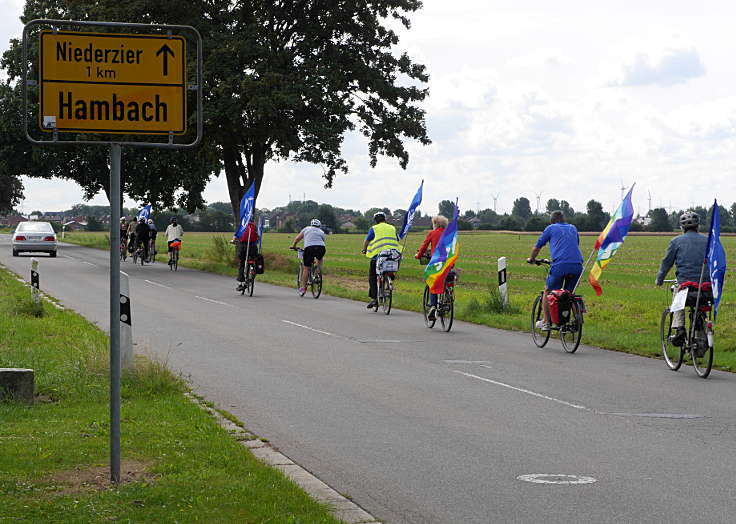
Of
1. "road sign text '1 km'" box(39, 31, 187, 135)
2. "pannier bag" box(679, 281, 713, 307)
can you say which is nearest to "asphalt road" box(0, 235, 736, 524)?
"pannier bag" box(679, 281, 713, 307)

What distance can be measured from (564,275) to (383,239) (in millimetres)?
6170

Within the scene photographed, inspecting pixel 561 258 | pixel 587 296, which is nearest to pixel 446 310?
pixel 561 258

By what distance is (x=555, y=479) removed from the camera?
7.24m

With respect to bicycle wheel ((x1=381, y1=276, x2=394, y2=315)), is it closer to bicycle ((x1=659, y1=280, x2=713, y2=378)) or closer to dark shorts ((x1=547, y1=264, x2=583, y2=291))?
dark shorts ((x1=547, y1=264, x2=583, y2=291))

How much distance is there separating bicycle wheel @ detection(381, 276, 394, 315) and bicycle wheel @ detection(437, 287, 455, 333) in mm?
3054

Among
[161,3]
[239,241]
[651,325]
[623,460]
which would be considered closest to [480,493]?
[623,460]

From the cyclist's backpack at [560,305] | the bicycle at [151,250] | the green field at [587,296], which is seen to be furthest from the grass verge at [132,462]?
the bicycle at [151,250]

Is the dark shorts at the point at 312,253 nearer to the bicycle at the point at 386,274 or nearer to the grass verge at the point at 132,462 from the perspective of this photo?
the bicycle at the point at 386,274

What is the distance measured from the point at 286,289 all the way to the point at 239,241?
2.51 m

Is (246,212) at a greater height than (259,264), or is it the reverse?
(246,212)

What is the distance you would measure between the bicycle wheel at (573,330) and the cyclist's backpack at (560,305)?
67 mm

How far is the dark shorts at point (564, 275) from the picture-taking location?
598 inches

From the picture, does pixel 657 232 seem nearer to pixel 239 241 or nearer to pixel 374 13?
pixel 374 13

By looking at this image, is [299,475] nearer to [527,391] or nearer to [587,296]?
[527,391]
